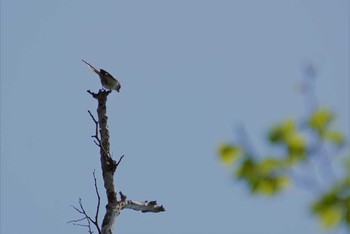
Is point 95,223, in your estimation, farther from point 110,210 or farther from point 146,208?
point 146,208

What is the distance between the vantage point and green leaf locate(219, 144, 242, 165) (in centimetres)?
301

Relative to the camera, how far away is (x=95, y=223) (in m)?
7.74

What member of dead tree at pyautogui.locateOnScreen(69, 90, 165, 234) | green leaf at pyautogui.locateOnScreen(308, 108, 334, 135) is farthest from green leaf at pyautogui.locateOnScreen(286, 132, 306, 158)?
dead tree at pyautogui.locateOnScreen(69, 90, 165, 234)

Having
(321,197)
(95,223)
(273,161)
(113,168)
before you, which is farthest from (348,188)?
(113,168)

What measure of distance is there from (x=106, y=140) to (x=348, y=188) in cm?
621

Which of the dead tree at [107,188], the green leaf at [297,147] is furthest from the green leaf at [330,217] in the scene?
the dead tree at [107,188]

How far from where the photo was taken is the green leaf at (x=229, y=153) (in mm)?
3010

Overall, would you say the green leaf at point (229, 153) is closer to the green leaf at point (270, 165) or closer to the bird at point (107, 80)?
the green leaf at point (270, 165)

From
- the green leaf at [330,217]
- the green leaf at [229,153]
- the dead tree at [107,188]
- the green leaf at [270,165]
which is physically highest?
the dead tree at [107,188]

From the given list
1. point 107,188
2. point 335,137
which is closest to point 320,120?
point 335,137

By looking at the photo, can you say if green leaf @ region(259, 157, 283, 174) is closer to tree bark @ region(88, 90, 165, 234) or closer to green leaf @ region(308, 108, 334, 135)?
green leaf @ region(308, 108, 334, 135)

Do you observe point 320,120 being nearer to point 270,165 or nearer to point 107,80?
point 270,165

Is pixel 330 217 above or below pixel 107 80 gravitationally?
below

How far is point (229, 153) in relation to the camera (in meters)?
3.02
